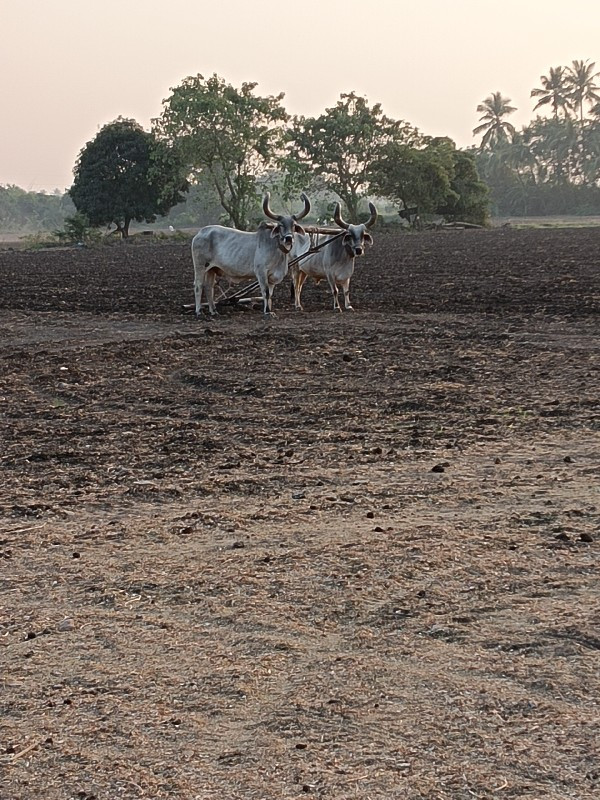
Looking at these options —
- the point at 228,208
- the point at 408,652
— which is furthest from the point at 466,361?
the point at 228,208

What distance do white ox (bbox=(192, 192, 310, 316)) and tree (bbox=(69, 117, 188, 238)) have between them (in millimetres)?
43423

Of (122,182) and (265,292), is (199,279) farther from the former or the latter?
(122,182)

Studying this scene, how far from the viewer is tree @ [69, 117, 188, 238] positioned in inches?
2362

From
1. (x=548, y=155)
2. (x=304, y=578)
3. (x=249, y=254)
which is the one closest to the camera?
(x=304, y=578)

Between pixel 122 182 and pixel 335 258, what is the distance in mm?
46052

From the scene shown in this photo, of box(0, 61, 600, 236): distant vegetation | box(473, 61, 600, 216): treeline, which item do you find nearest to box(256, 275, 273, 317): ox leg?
box(0, 61, 600, 236): distant vegetation

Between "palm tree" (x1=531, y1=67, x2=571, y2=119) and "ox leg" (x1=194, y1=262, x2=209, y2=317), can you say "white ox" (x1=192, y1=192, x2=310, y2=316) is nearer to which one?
"ox leg" (x1=194, y1=262, x2=209, y2=317)

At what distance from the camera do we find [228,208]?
57.5 meters

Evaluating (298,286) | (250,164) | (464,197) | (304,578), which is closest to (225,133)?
(250,164)

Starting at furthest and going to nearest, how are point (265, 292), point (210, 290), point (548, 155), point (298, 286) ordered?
point (548, 155) → point (298, 286) → point (210, 290) → point (265, 292)

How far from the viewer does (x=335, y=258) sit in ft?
54.6

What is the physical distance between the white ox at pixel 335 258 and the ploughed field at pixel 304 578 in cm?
461

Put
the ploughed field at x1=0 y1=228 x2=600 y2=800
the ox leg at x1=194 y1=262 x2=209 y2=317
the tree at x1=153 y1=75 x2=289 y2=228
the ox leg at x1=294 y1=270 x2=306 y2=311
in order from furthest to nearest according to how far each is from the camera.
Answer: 1. the tree at x1=153 y1=75 x2=289 y2=228
2. the ox leg at x1=294 y1=270 x2=306 y2=311
3. the ox leg at x1=194 y1=262 x2=209 y2=317
4. the ploughed field at x1=0 y1=228 x2=600 y2=800

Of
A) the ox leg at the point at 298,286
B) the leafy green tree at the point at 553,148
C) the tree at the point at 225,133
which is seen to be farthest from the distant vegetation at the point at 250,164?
the ox leg at the point at 298,286
